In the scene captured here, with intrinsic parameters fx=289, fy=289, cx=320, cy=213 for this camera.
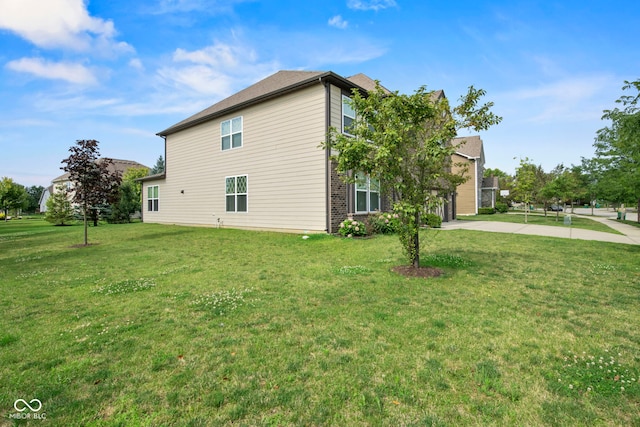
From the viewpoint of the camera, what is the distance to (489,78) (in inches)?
500

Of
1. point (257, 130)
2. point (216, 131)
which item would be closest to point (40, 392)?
point (257, 130)

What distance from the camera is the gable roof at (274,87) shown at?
1174 centimetres

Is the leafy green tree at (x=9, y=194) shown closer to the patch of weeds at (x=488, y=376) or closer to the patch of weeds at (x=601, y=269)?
the patch of weeds at (x=488, y=376)

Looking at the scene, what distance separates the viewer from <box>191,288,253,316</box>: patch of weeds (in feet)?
13.7

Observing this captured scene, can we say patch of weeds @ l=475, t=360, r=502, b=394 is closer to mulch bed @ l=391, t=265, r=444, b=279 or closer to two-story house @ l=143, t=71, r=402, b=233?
mulch bed @ l=391, t=265, r=444, b=279

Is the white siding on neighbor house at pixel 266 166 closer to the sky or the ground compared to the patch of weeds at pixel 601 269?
closer to the sky

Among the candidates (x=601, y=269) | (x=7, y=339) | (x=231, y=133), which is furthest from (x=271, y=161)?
(x=601, y=269)

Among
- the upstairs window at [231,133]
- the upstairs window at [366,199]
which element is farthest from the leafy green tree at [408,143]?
the upstairs window at [231,133]

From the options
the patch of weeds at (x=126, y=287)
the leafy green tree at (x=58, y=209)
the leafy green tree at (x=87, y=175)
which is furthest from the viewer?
the leafy green tree at (x=58, y=209)

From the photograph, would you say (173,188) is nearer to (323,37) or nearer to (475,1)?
(323,37)

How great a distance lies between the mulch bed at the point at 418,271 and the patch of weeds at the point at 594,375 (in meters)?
3.11

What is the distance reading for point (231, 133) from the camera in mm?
15430

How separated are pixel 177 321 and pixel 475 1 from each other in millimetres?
13518

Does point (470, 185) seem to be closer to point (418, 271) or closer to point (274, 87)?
point (274, 87)
